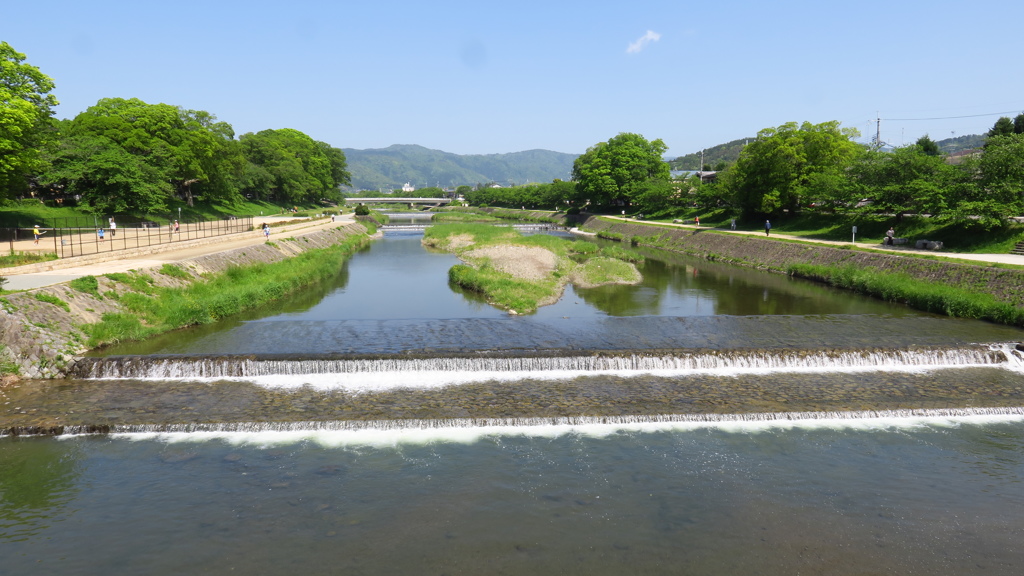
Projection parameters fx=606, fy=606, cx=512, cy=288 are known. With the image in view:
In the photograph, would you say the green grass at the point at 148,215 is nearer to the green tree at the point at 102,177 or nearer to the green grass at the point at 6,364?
the green tree at the point at 102,177

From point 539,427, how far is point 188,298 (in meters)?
20.5

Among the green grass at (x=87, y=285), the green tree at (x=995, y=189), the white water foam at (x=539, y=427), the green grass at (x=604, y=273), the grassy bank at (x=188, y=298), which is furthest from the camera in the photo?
the green grass at (x=604, y=273)

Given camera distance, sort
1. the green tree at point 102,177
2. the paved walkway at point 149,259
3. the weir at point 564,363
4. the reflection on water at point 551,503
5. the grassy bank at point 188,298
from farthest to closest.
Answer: the green tree at point 102,177, the paved walkway at point 149,259, the grassy bank at point 188,298, the weir at point 564,363, the reflection on water at point 551,503

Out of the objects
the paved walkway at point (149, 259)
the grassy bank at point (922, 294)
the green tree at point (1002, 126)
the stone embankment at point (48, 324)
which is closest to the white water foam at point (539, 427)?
the stone embankment at point (48, 324)

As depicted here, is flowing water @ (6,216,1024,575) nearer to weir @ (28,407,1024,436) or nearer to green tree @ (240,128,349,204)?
weir @ (28,407,1024,436)

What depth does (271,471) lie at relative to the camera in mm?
14039

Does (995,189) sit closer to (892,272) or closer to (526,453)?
(892,272)

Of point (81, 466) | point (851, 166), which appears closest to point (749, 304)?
point (851, 166)

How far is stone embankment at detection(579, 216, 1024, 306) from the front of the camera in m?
27.9

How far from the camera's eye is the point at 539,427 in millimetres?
16391

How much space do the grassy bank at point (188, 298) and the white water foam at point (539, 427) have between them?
9416mm

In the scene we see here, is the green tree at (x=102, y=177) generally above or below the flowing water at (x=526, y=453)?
above

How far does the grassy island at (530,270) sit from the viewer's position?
32.6 metres

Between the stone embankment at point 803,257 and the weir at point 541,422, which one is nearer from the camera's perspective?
the weir at point 541,422
